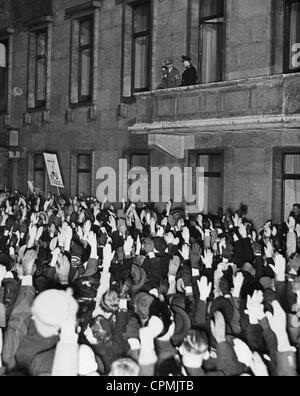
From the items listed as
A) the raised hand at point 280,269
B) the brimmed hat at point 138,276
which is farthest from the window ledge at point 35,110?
the raised hand at point 280,269

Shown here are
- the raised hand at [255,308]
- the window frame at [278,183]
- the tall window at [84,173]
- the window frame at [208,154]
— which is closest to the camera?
the raised hand at [255,308]

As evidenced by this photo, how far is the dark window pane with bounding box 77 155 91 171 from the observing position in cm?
2057

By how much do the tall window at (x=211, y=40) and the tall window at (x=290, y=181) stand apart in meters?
2.98

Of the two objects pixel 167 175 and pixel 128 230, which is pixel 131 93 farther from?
pixel 128 230

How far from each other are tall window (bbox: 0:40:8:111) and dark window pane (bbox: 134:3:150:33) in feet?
23.7

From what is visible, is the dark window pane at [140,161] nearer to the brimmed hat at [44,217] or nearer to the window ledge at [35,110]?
the window ledge at [35,110]

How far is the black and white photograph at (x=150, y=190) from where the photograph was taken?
562 centimetres

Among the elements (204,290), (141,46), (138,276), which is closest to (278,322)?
(204,290)

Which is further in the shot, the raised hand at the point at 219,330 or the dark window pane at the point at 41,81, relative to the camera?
the dark window pane at the point at 41,81

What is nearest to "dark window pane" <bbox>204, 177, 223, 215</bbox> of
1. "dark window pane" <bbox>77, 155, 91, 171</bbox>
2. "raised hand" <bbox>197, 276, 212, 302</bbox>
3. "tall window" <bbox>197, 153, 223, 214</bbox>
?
"tall window" <bbox>197, 153, 223, 214</bbox>

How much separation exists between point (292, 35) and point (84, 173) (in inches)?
322

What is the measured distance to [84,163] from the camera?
20.8 metres

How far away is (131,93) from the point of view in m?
19.2

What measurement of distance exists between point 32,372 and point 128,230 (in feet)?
20.1
